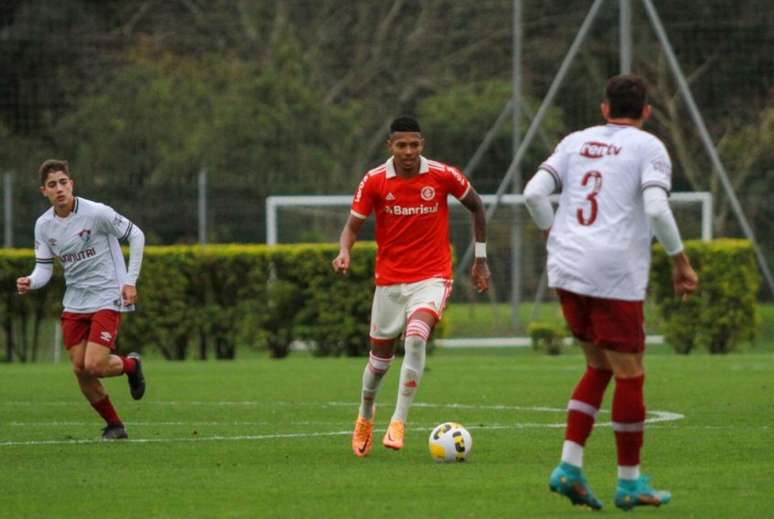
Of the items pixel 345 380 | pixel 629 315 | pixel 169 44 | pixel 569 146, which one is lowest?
pixel 345 380

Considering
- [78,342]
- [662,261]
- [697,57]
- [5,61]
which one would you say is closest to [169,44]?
[5,61]

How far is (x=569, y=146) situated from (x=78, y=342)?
5.41 m

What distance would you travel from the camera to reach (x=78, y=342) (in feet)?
42.7

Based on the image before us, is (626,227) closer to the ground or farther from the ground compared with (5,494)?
farther from the ground

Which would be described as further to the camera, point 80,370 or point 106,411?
point 80,370

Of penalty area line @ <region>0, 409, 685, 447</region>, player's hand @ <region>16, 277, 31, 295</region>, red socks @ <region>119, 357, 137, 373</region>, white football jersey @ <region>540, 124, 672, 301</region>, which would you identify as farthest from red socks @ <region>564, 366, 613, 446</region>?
player's hand @ <region>16, 277, 31, 295</region>

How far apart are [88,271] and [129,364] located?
819 mm

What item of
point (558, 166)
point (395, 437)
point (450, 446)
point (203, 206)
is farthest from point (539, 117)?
point (558, 166)

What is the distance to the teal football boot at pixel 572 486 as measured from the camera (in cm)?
837

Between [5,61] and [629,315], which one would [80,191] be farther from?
[629,315]

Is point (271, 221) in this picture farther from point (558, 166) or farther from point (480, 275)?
point (558, 166)

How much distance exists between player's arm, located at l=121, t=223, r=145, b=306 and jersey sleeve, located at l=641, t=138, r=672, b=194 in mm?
4989

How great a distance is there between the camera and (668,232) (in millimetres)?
8367

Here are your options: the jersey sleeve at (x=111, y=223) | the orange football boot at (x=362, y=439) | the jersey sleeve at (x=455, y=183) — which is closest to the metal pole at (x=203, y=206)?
the jersey sleeve at (x=111, y=223)
